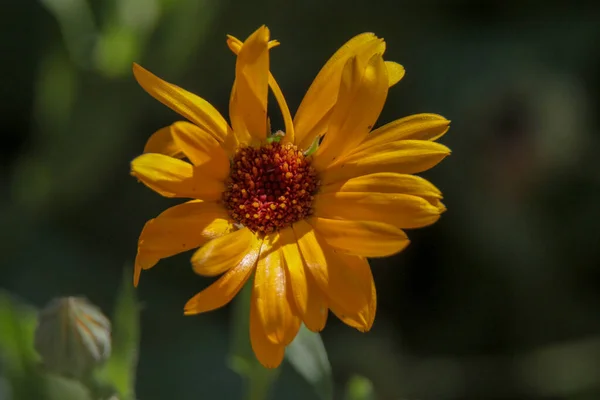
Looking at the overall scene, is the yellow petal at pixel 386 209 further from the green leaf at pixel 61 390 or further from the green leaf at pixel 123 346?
the green leaf at pixel 61 390

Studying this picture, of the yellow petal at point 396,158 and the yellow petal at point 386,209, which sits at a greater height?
the yellow petal at point 396,158

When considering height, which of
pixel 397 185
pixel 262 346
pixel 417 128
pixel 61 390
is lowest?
pixel 61 390

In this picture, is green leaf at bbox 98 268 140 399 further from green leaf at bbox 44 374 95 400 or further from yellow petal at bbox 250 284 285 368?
yellow petal at bbox 250 284 285 368

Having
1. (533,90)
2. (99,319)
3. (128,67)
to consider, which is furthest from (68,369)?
(533,90)

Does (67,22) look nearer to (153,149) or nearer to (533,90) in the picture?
(153,149)

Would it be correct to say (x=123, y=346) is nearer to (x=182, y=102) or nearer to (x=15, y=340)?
(x=15, y=340)

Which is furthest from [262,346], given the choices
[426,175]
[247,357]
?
[426,175]

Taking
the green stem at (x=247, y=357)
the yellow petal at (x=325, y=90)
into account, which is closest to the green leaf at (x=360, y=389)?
the green stem at (x=247, y=357)
